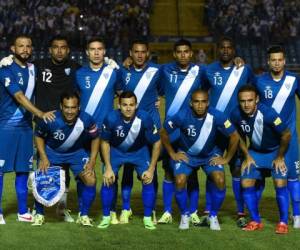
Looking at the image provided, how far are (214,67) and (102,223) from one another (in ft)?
6.65

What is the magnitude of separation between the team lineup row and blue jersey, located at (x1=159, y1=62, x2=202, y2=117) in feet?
0.03

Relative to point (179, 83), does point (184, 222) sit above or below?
below

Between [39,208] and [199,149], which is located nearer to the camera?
[199,149]

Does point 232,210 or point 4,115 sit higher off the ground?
point 4,115

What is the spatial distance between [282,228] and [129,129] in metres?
1.78

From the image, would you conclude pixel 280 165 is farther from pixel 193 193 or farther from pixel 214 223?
pixel 193 193

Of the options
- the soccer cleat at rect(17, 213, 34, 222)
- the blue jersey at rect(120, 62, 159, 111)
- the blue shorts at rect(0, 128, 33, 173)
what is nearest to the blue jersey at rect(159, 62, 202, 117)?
the blue jersey at rect(120, 62, 159, 111)

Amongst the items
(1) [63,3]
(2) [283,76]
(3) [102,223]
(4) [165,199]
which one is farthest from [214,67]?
(1) [63,3]

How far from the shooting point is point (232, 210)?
9570 mm

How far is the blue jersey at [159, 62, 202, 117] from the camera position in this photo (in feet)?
29.2

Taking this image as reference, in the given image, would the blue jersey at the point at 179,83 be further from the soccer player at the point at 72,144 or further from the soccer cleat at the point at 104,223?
the soccer cleat at the point at 104,223

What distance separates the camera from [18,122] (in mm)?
8742

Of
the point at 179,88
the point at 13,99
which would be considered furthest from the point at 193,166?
the point at 13,99

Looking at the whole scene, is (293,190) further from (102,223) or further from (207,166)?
(102,223)
